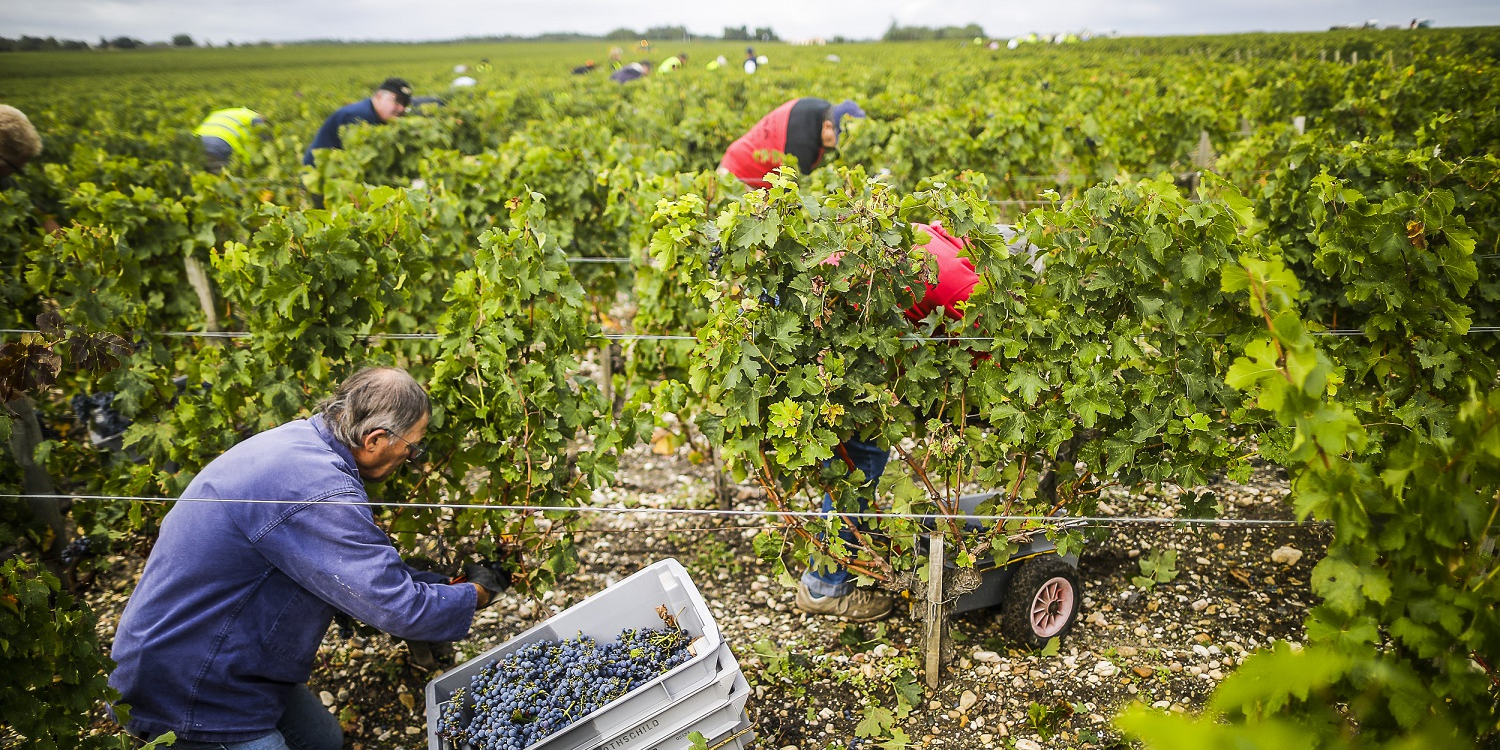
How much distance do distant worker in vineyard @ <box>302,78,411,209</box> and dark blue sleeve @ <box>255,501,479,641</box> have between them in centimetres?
619

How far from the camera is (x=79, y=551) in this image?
372cm

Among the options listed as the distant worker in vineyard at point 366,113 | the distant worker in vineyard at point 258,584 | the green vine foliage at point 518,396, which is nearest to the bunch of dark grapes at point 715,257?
the green vine foliage at point 518,396

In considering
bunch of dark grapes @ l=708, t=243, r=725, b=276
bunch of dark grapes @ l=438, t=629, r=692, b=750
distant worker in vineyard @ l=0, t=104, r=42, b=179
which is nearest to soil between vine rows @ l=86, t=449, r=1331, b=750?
bunch of dark grapes @ l=438, t=629, r=692, b=750

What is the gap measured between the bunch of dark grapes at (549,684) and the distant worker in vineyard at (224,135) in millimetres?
7624

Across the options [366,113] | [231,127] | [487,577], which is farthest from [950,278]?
[231,127]

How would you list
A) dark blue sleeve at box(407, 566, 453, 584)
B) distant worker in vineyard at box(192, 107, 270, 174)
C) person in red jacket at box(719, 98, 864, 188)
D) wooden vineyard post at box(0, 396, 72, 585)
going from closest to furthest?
dark blue sleeve at box(407, 566, 453, 584) → wooden vineyard post at box(0, 396, 72, 585) → person in red jacket at box(719, 98, 864, 188) → distant worker in vineyard at box(192, 107, 270, 174)

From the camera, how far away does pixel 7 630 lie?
1838mm

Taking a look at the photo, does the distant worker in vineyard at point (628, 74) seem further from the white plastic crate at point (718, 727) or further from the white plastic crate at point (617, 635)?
the white plastic crate at point (718, 727)

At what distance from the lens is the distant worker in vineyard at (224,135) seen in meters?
8.13

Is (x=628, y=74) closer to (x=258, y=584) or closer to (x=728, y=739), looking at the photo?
(x=258, y=584)

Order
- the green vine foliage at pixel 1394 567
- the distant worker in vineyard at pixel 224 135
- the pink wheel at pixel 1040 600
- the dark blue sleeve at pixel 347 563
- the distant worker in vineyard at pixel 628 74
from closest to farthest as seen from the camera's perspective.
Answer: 1. the green vine foliage at pixel 1394 567
2. the dark blue sleeve at pixel 347 563
3. the pink wheel at pixel 1040 600
4. the distant worker in vineyard at pixel 224 135
5. the distant worker in vineyard at pixel 628 74

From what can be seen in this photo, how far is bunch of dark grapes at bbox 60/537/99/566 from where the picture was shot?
3.71 metres

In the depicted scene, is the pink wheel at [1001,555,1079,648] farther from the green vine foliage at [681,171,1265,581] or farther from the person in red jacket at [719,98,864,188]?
the person in red jacket at [719,98,864,188]

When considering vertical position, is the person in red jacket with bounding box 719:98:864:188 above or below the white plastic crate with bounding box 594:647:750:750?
above
